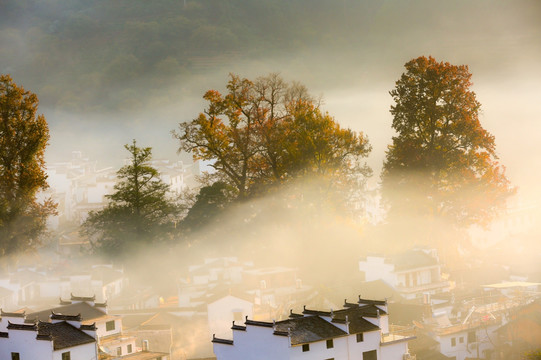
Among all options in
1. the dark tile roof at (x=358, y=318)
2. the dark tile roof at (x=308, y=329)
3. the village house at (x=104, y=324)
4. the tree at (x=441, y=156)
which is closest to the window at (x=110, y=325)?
the village house at (x=104, y=324)

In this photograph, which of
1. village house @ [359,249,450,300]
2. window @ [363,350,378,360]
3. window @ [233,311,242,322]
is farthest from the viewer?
village house @ [359,249,450,300]

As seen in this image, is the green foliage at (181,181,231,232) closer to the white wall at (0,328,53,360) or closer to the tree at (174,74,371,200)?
the tree at (174,74,371,200)

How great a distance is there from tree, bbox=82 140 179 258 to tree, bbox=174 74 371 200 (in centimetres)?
364

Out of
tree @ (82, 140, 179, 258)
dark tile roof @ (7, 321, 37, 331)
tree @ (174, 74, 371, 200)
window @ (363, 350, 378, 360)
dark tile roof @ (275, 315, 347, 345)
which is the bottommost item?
window @ (363, 350, 378, 360)

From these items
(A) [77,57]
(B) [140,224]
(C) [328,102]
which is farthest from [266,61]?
(B) [140,224]

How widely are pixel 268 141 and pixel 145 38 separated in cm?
13220

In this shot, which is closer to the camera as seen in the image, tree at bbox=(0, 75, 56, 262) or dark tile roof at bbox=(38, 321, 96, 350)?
dark tile roof at bbox=(38, 321, 96, 350)

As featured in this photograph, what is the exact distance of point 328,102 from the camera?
62.4 m

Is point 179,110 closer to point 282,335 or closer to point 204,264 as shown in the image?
point 204,264

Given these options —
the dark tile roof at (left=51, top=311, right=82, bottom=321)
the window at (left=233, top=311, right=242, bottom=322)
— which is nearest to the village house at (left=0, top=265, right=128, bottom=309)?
the window at (left=233, top=311, right=242, bottom=322)

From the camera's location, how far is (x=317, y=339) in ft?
67.1

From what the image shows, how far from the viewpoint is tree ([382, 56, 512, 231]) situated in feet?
118

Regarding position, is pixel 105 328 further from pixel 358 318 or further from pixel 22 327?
pixel 358 318

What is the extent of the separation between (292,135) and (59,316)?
54.5 feet
